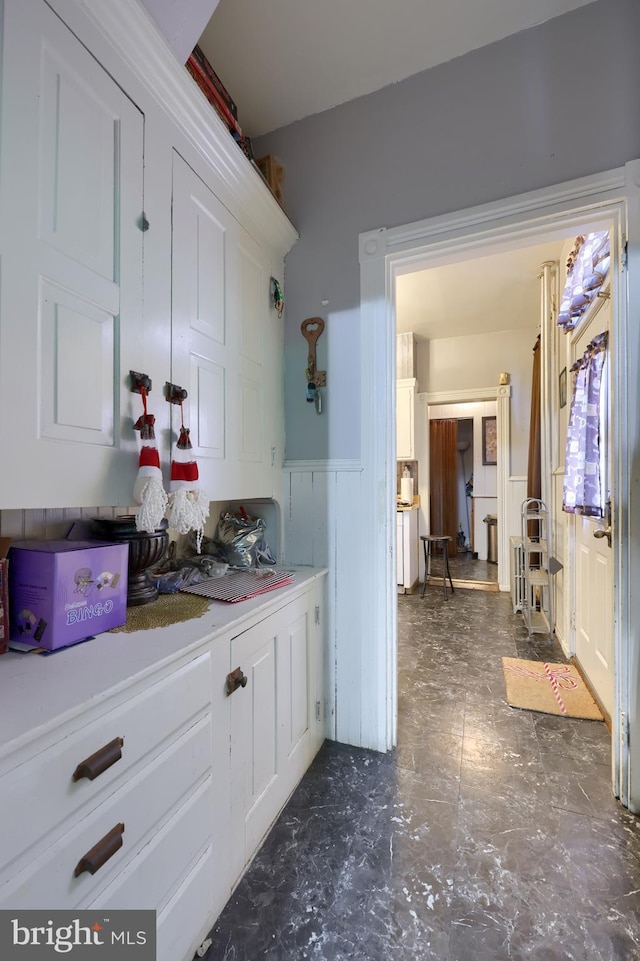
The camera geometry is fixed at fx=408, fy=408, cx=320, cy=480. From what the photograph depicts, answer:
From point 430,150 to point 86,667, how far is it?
7.00 feet

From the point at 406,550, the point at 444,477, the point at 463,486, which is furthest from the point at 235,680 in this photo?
the point at 463,486

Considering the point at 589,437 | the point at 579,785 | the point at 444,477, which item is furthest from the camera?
the point at 444,477

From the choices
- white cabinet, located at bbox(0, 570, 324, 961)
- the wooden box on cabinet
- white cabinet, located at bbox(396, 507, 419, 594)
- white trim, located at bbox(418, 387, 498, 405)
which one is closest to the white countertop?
white cabinet, located at bbox(0, 570, 324, 961)

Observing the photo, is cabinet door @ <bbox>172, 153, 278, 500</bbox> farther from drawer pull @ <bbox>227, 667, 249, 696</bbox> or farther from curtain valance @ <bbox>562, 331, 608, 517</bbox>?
curtain valance @ <bbox>562, 331, 608, 517</bbox>

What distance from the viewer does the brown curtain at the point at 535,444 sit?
12.2ft

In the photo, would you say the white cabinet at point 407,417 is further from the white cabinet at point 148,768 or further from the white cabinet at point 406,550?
the white cabinet at point 148,768

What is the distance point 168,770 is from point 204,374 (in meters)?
1.11

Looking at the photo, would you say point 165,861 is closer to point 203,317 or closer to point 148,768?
point 148,768

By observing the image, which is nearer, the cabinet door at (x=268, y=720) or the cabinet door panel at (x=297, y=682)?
the cabinet door at (x=268, y=720)

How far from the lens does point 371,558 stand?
176cm

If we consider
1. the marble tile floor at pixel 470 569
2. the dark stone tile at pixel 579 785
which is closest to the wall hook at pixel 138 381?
the dark stone tile at pixel 579 785

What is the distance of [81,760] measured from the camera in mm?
689

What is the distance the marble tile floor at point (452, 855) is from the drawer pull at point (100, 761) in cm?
72

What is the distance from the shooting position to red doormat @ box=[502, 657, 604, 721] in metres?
2.08
